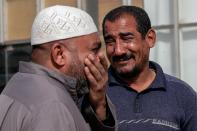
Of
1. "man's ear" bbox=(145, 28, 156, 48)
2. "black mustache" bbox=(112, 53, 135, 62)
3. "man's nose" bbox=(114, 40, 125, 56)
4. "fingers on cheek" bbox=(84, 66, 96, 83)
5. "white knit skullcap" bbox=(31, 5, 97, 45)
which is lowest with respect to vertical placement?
"fingers on cheek" bbox=(84, 66, 96, 83)

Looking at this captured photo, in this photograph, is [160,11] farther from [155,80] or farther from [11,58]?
[11,58]

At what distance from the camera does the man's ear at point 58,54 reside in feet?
7.85

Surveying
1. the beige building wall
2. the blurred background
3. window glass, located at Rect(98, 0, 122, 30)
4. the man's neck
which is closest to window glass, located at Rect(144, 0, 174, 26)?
the blurred background

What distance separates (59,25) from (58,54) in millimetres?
144

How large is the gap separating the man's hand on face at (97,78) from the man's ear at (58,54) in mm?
122

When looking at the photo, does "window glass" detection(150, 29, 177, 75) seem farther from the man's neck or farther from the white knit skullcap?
the white knit skullcap

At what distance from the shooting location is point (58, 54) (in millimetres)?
2400

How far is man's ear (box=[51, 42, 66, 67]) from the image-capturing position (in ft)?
7.85

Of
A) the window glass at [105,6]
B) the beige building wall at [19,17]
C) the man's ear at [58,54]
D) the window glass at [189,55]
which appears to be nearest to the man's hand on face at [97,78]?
the man's ear at [58,54]

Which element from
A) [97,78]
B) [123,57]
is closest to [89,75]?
[97,78]

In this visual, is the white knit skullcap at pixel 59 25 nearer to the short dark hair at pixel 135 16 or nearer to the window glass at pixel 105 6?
the short dark hair at pixel 135 16

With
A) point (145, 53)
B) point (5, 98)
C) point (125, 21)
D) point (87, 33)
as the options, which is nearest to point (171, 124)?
point (145, 53)

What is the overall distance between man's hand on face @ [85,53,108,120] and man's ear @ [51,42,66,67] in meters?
0.12

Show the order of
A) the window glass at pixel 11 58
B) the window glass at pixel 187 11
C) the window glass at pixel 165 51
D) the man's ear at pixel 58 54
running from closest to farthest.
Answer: the man's ear at pixel 58 54, the window glass at pixel 187 11, the window glass at pixel 165 51, the window glass at pixel 11 58
